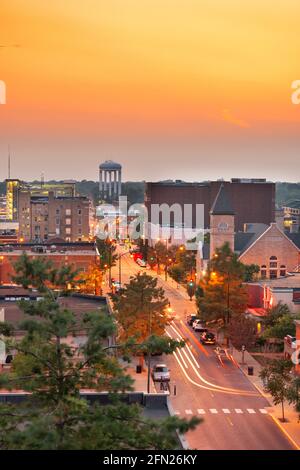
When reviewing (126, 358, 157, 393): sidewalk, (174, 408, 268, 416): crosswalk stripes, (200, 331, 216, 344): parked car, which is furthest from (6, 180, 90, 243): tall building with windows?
(174, 408, 268, 416): crosswalk stripes

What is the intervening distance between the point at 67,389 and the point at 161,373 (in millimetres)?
28997

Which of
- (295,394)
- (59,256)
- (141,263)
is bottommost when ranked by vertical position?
(295,394)

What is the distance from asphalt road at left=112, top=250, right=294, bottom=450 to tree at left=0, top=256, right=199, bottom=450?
1047 centimetres

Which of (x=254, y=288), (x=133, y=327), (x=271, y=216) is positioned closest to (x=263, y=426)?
(x=133, y=327)

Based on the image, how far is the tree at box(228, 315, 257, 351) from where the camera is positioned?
174 ft

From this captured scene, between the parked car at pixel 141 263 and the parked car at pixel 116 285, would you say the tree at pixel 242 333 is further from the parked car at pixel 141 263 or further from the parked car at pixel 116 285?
the parked car at pixel 141 263

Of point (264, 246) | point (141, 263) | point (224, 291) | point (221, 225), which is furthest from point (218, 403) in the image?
point (141, 263)

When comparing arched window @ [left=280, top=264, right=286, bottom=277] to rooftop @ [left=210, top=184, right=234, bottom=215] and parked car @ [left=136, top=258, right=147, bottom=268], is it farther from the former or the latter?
parked car @ [left=136, top=258, right=147, bottom=268]

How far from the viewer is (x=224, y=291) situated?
198 ft

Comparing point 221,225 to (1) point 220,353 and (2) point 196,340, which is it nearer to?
(2) point 196,340

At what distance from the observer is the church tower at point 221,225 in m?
79.6

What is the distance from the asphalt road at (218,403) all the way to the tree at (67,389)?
412 inches
